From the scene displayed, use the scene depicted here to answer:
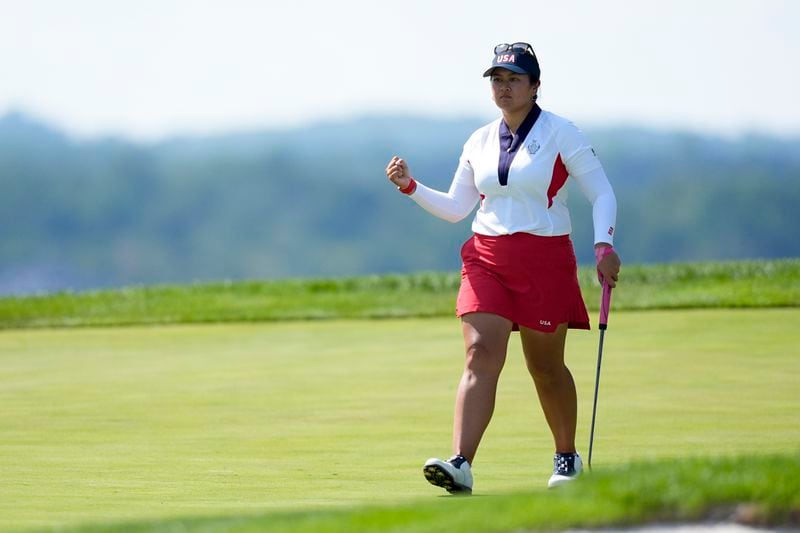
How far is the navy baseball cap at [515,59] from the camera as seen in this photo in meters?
7.40

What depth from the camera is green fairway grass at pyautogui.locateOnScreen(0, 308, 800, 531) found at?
702cm

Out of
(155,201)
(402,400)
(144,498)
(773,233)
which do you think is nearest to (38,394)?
(402,400)

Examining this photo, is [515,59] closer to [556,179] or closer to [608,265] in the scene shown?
[556,179]

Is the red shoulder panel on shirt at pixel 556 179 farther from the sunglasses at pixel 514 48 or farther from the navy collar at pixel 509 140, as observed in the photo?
the sunglasses at pixel 514 48

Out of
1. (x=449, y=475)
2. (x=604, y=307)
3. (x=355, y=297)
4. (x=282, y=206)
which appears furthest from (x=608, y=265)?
(x=282, y=206)

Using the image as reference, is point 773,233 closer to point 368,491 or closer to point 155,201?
point 155,201

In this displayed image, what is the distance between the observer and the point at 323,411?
33.3ft

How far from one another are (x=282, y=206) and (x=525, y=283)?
121327mm

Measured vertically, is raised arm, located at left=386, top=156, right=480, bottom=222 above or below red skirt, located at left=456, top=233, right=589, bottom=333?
above

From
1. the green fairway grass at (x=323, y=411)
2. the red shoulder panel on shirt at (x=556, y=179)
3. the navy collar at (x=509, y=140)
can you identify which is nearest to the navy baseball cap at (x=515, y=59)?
the navy collar at (x=509, y=140)

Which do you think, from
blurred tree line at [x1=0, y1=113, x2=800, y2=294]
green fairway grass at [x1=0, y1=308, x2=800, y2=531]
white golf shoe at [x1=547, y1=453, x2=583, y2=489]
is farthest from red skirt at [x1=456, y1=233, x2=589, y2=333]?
blurred tree line at [x1=0, y1=113, x2=800, y2=294]

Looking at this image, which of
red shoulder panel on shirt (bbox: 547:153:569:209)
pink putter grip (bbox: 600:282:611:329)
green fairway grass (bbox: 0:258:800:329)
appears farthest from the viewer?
green fairway grass (bbox: 0:258:800:329)

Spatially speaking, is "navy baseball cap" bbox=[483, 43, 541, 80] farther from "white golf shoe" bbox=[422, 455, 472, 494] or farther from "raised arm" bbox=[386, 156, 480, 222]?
"white golf shoe" bbox=[422, 455, 472, 494]

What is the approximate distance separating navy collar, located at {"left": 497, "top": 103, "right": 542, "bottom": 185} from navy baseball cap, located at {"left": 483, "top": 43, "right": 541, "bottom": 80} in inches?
7.2
